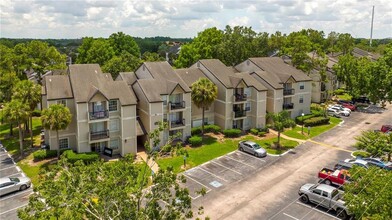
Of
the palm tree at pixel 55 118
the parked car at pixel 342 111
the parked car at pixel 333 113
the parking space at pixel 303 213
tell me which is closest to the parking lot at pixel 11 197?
the palm tree at pixel 55 118

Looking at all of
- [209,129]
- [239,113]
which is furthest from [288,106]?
[209,129]

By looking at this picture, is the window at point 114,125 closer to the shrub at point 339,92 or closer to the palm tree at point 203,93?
the palm tree at point 203,93

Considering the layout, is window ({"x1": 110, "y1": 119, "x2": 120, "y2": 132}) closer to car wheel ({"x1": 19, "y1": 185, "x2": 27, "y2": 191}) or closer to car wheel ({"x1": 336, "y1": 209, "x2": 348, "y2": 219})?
car wheel ({"x1": 19, "y1": 185, "x2": 27, "y2": 191})

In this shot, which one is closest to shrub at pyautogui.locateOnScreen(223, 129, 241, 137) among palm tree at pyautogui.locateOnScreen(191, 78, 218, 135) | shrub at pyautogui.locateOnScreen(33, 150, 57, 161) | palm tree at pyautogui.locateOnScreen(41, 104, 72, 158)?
palm tree at pyautogui.locateOnScreen(191, 78, 218, 135)

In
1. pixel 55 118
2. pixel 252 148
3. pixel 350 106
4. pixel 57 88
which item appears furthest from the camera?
pixel 350 106

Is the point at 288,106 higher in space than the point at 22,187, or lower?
higher

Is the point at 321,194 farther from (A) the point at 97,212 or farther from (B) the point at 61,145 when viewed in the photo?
(B) the point at 61,145

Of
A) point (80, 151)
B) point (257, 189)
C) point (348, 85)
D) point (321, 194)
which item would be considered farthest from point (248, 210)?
point (348, 85)

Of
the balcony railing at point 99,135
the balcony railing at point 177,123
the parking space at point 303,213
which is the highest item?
the balcony railing at point 177,123

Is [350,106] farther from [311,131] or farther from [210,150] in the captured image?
[210,150]
